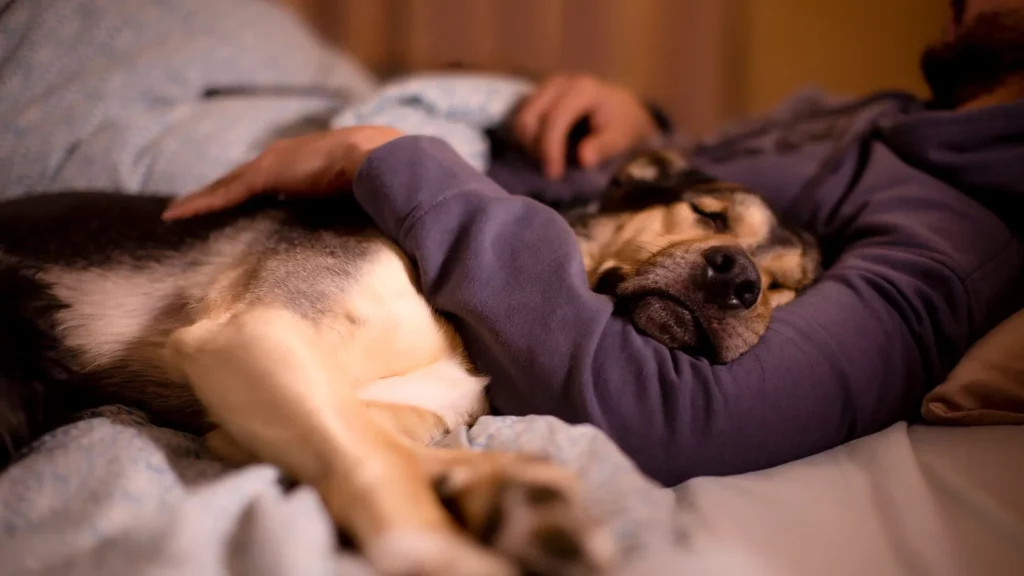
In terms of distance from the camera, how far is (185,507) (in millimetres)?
721

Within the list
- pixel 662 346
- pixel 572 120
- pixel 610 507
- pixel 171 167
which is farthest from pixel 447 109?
pixel 610 507

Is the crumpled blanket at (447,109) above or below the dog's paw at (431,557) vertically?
above

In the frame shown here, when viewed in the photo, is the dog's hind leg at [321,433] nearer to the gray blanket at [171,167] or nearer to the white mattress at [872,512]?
the gray blanket at [171,167]

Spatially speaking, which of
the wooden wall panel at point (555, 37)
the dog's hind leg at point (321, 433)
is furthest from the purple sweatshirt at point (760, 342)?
the wooden wall panel at point (555, 37)

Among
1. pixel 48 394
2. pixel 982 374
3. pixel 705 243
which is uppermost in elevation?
pixel 705 243

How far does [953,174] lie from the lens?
1.40 meters

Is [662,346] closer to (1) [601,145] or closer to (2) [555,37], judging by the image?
(1) [601,145]

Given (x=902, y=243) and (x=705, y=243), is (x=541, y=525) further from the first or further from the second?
(x=902, y=243)

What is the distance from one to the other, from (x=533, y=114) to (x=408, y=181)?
2.92 ft

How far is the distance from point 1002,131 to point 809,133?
1.77ft

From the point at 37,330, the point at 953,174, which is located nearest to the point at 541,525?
the point at 37,330

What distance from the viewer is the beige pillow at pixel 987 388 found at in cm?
108

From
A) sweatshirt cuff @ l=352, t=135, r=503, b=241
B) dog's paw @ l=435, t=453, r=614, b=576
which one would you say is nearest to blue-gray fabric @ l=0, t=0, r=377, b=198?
sweatshirt cuff @ l=352, t=135, r=503, b=241

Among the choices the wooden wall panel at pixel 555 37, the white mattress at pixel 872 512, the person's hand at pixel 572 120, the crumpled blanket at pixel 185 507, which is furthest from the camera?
the wooden wall panel at pixel 555 37
